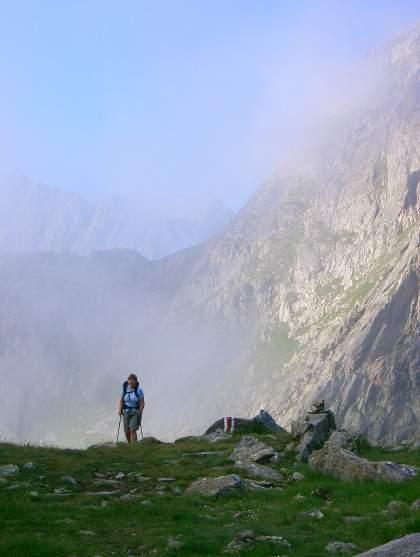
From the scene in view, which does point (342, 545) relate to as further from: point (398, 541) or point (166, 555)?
point (166, 555)

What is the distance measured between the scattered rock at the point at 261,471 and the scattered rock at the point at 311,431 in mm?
2544

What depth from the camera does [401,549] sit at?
9.80 m

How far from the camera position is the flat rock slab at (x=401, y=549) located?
959 centimetres

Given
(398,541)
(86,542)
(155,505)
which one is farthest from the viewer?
(155,505)

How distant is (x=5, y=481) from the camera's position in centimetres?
1981

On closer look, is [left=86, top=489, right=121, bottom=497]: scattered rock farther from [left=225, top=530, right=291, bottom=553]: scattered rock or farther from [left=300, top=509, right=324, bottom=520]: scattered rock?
[left=225, top=530, right=291, bottom=553]: scattered rock

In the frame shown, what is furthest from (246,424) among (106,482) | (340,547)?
(340,547)

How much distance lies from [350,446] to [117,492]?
1113cm

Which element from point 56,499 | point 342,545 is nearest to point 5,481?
point 56,499

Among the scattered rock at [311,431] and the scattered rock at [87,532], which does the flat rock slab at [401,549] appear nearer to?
the scattered rock at [87,532]

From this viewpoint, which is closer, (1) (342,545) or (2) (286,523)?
(1) (342,545)

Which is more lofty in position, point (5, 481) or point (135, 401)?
point (135, 401)

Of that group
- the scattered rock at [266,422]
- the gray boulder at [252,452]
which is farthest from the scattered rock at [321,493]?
the scattered rock at [266,422]

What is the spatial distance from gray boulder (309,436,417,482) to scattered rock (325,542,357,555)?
6141 mm
